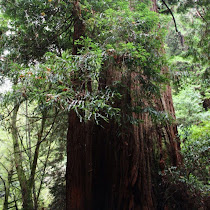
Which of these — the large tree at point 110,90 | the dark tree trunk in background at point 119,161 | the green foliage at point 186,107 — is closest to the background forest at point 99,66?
the large tree at point 110,90

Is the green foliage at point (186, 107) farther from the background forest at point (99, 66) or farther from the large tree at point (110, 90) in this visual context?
the large tree at point (110, 90)

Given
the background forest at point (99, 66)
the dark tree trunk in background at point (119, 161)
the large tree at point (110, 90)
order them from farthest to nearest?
the dark tree trunk in background at point (119, 161) < the large tree at point (110, 90) < the background forest at point (99, 66)

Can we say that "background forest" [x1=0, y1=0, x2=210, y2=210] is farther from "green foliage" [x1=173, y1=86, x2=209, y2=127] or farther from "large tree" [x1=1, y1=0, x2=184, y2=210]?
"green foliage" [x1=173, y1=86, x2=209, y2=127]

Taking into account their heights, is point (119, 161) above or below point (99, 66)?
below

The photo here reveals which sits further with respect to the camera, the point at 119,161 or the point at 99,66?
the point at 119,161

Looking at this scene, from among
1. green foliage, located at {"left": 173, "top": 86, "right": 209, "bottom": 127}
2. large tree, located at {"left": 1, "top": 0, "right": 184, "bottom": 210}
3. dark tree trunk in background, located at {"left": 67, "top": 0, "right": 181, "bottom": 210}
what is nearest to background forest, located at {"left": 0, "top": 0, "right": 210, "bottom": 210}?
large tree, located at {"left": 1, "top": 0, "right": 184, "bottom": 210}

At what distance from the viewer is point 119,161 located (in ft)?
11.0

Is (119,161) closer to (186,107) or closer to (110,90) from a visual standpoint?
(110,90)

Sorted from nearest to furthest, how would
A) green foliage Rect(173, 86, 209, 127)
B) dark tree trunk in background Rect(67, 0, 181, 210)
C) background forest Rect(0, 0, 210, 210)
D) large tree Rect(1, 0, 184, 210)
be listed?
background forest Rect(0, 0, 210, 210) → large tree Rect(1, 0, 184, 210) → dark tree trunk in background Rect(67, 0, 181, 210) → green foliage Rect(173, 86, 209, 127)

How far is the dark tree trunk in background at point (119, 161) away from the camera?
3.04 m

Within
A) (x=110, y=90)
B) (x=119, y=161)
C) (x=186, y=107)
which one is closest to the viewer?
(x=110, y=90)

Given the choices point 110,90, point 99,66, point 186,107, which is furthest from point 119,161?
point 186,107

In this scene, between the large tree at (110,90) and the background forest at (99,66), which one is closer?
the background forest at (99,66)

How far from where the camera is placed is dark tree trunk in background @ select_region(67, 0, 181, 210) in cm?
304
